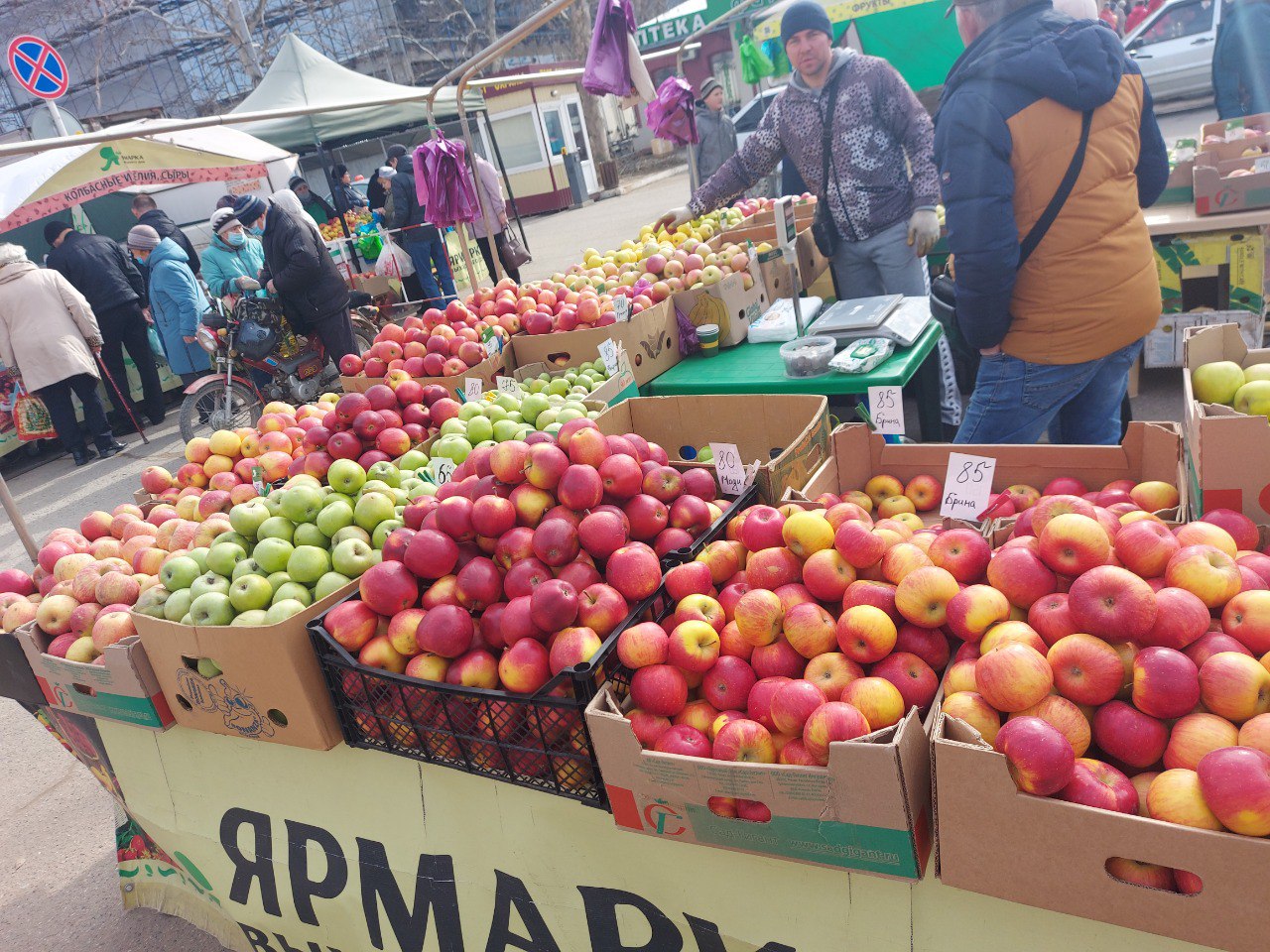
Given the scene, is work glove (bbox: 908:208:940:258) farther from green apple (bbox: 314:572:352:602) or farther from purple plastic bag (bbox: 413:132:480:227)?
purple plastic bag (bbox: 413:132:480:227)

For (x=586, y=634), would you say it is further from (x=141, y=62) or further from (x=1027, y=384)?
(x=141, y=62)

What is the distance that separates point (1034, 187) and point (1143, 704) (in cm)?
184

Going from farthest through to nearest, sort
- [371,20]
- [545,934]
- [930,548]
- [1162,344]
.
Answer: [371,20] → [1162,344] → [545,934] → [930,548]

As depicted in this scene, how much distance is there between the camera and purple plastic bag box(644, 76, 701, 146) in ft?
23.2

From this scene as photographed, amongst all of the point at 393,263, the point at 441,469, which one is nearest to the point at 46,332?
the point at 393,263

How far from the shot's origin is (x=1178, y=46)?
13.7 m

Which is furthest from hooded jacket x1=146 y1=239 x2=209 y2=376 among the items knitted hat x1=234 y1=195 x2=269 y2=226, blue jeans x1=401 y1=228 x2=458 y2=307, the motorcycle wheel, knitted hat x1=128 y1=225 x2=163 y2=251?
blue jeans x1=401 y1=228 x2=458 y2=307

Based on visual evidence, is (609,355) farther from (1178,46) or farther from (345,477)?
(1178,46)

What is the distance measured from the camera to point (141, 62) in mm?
33406

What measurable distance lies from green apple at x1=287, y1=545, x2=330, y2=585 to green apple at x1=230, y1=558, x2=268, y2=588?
0.26ft

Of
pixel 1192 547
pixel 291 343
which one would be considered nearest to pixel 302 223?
pixel 291 343

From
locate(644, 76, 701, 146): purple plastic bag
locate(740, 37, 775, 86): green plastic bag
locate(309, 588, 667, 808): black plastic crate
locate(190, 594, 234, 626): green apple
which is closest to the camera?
locate(309, 588, 667, 808): black plastic crate

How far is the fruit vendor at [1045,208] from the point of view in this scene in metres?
2.45

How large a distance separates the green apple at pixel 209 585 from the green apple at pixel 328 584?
0.85 ft
